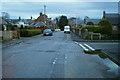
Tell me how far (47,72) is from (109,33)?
24.5m

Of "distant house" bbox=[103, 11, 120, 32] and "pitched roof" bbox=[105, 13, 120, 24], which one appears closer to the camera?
"distant house" bbox=[103, 11, 120, 32]

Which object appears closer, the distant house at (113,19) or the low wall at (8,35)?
the low wall at (8,35)

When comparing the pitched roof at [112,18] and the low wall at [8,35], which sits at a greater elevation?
the pitched roof at [112,18]

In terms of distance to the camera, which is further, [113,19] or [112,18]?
[112,18]

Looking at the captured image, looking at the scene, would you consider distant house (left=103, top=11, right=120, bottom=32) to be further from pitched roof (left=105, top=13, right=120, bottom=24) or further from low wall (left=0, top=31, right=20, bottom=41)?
low wall (left=0, top=31, right=20, bottom=41)

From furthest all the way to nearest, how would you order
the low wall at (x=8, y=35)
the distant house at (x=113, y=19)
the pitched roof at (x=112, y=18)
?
1. the pitched roof at (x=112, y=18)
2. the distant house at (x=113, y=19)
3. the low wall at (x=8, y=35)

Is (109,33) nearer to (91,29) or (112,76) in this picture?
(91,29)

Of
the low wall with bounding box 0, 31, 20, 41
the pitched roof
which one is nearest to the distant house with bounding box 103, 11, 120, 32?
the pitched roof

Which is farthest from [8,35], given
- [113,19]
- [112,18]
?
[112,18]

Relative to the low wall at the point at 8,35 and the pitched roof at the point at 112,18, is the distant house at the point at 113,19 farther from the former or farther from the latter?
the low wall at the point at 8,35

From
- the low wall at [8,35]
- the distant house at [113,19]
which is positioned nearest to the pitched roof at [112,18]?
the distant house at [113,19]

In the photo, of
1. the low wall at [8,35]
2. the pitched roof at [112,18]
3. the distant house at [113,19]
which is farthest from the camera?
the pitched roof at [112,18]

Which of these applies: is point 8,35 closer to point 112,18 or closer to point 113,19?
point 113,19

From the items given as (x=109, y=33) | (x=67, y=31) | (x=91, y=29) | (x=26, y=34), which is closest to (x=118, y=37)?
(x=109, y=33)
